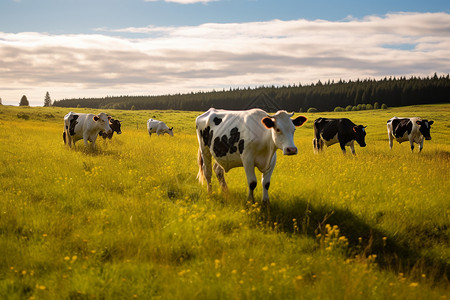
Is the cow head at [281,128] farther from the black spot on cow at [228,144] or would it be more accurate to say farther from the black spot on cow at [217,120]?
the black spot on cow at [217,120]

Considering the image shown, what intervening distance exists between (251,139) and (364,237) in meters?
2.92

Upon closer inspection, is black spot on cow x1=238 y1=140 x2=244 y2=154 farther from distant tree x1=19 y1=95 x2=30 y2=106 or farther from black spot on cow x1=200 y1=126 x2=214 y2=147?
distant tree x1=19 y1=95 x2=30 y2=106

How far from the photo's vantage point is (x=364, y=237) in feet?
21.2

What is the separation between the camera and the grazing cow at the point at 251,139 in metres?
6.98

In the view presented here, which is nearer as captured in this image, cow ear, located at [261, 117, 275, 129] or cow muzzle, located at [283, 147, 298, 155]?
cow muzzle, located at [283, 147, 298, 155]

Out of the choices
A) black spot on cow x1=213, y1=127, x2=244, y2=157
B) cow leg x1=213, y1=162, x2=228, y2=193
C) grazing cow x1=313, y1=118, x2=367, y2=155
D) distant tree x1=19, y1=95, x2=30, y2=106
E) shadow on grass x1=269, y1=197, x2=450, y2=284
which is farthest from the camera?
distant tree x1=19, y1=95, x2=30, y2=106

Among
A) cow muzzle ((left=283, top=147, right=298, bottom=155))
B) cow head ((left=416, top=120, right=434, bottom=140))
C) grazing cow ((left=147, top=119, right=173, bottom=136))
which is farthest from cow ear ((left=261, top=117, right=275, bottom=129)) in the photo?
grazing cow ((left=147, top=119, right=173, bottom=136))

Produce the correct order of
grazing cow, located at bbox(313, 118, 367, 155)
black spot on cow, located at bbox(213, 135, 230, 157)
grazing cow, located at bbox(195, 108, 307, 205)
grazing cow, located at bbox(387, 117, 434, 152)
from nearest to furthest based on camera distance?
grazing cow, located at bbox(195, 108, 307, 205) → black spot on cow, located at bbox(213, 135, 230, 157) → grazing cow, located at bbox(313, 118, 367, 155) → grazing cow, located at bbox(387, 117, 434, 152)

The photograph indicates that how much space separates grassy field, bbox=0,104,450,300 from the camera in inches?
172

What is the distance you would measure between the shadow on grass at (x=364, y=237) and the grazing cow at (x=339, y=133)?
10206 millimetres

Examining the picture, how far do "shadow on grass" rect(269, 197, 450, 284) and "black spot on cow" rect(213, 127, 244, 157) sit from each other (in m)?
1.48

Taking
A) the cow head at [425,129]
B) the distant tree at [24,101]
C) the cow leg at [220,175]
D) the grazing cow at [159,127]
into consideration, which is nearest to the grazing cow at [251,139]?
the cow leg at [220,175]

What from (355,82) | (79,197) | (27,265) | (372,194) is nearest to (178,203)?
(79,197)

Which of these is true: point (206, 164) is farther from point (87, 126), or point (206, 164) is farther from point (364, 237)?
point (87, 126)
